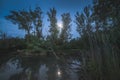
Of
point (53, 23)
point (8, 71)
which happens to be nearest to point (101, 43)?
point (8, 71)

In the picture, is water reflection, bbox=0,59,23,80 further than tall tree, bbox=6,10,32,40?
No

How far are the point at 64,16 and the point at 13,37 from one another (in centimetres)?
812

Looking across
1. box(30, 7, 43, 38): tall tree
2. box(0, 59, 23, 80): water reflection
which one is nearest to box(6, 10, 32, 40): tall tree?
box(30, 7, 43, 38): tall tree

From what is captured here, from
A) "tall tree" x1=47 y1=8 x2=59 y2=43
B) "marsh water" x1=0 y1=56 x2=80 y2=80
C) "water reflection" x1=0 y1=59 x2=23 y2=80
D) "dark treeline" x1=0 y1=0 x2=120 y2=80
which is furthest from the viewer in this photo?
"tall tree" x1=47 y1=8 x2=59 y2=43

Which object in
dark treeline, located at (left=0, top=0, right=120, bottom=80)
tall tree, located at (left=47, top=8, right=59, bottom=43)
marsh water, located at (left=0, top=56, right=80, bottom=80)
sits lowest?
marsh water, located at (left=0, top=56, right=80, bottom=80)

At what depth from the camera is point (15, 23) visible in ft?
60.4

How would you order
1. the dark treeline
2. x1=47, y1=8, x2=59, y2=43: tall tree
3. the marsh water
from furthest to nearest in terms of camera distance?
x1=47, y1=8, x2=59, y2=43: tall tree, the marsh water, the dark treeline

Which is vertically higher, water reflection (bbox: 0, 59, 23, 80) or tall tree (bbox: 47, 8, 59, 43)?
tall tree (bbox: 47, 8, 59, 43)

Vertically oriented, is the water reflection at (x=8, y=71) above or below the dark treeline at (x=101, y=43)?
below

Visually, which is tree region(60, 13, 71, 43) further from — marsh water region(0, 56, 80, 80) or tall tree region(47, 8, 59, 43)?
marsh water region(0, 56, 80, 80)

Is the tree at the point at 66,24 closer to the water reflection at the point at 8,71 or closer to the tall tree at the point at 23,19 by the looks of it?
the tall tree at the point at 23,19

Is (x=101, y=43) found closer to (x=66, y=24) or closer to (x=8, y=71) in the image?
(x=8, y=71)

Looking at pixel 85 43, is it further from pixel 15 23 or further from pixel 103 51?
pixel 15 23

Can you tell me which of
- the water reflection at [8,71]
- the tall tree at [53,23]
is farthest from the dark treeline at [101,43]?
the tall tree at [53,23]
